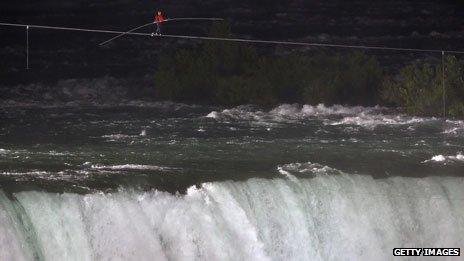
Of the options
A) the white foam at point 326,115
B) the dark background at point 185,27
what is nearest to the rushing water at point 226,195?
the white foam at point 326,115

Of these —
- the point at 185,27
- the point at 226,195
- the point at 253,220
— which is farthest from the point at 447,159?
the point at 185,27

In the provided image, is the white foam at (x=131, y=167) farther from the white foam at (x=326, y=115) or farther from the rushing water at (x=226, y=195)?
the white foam at (x=326, y=115)

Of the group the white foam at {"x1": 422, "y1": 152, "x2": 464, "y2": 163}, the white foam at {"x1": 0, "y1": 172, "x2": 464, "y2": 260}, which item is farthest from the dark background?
the white foam at {"x1": 0, "y1": 172, "x2": 464, "y2": 260}

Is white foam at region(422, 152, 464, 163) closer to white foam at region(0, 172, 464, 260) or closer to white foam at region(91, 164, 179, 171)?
white foam at region(0, 172, 464, 260)

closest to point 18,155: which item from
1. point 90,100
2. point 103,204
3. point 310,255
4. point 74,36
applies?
point 103,204

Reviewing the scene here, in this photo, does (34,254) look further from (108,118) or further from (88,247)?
(108,118)

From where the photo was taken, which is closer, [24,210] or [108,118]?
[24,210]

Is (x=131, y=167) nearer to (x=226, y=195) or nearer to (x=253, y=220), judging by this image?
(x=226, y=195)
